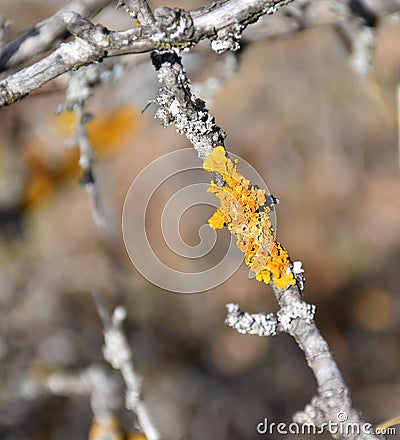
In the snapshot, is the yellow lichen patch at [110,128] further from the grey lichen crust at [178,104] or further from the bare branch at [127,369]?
the grey lichen crust at [178,104]

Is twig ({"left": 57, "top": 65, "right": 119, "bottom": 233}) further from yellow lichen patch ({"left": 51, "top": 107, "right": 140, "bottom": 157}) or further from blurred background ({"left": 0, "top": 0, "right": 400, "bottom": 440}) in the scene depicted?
yellow lichen patch ({"left": 51, "top": 107, "right": 140, "bottom": 157})

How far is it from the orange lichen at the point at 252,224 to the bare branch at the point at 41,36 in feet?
1.76

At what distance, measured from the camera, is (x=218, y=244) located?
8.71ft

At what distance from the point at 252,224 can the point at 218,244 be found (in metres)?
1.95

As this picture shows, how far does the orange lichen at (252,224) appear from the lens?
688 millimetres

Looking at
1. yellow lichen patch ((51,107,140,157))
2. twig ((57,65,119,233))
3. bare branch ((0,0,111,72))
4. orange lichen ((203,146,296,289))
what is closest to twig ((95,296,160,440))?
twig ((57,65,119,233))

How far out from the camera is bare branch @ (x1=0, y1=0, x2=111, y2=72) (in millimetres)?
1051

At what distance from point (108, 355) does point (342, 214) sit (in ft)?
6.67

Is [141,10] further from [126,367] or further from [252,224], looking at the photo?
[126,367]

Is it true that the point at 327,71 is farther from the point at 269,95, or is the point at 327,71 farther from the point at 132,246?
the point at 132,246

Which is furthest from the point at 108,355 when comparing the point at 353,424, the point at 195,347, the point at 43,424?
the point at 195,347

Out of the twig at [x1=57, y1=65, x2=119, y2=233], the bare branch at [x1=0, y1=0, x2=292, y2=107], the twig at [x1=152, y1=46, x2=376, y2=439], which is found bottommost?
the twig at [x1=152, y1=46, x2=376, y2=439]

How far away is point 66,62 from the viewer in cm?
65

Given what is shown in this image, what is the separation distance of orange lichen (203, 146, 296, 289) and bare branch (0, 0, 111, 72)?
537mm
